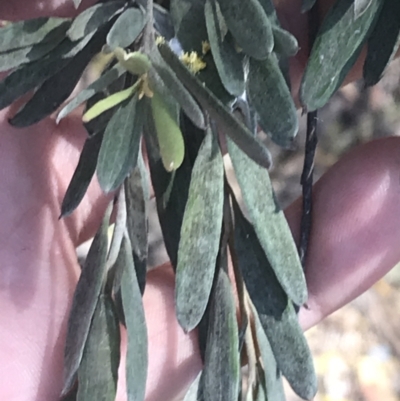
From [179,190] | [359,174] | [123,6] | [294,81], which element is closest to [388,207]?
[359,174]

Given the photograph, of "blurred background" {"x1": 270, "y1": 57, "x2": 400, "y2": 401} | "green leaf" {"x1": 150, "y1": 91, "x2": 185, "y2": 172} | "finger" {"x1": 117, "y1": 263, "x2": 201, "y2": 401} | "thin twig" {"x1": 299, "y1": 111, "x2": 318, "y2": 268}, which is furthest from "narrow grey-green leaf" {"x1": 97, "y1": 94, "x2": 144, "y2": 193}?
"blurred background" {"x1": 270, "y1": 57, "x2": 400, "y2": 401}

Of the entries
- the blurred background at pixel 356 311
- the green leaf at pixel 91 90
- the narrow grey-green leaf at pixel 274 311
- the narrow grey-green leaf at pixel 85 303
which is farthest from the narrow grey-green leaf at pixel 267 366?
the blurred background at pixel 356 311

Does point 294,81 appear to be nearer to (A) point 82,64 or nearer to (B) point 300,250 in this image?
(B) point 300,250

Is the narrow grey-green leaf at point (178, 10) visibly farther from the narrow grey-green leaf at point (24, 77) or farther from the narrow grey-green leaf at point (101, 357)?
the narrow grey-green leaf at point (101, 357)

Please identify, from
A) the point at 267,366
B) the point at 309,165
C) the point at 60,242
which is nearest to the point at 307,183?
the point at 309,165

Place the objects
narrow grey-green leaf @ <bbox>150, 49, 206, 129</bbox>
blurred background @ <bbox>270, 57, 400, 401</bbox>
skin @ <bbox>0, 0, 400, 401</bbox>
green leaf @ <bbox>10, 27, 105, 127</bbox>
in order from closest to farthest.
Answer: narrow grey-green leaf @ <bbox>150, 49, 206, 129</bbox>, green leaf @ <bbox>10, 27, 105, 127</bbox>, skin @ <bbox>0, 0, 400, 401</bbox>, blurred background @ <bbox>270, 57, 400, 401</bbox>

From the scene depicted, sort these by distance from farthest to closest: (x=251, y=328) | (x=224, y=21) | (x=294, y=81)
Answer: (x=294, y=81)
(x=251, y=328)
(x=224, y=21)

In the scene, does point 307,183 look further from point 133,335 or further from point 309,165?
point 133,335

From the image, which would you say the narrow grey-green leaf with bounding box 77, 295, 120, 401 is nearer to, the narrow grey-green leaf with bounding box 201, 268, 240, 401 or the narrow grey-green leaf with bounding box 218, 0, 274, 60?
the narrow grey-green leaf with bounding box 201, 268, 240, 401

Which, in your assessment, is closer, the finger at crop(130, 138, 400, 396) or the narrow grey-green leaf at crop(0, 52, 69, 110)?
the narrow grey-green leaf at crop(0, 52, 69, 110)
